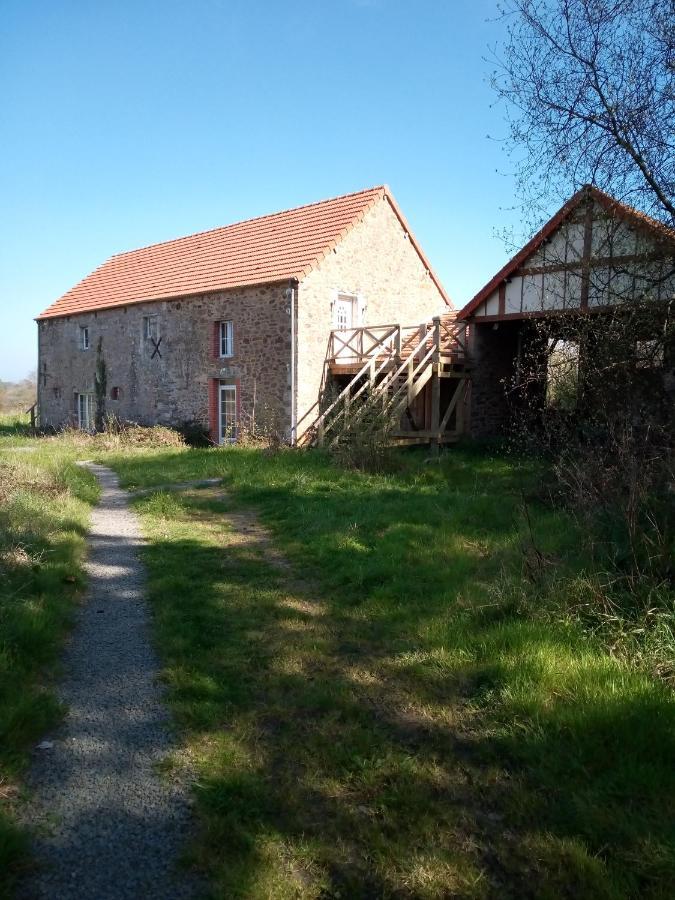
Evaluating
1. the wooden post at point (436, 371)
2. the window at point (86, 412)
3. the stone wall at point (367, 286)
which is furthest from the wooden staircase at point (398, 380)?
the window at point (86, 412)

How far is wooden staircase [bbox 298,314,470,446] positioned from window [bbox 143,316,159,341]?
273 inches

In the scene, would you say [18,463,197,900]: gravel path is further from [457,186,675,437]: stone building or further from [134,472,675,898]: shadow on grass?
[457,186,675,437]: stone building

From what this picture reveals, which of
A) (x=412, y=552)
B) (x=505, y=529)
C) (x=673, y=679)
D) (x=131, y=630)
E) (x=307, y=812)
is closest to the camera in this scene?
(x=307, y=812)

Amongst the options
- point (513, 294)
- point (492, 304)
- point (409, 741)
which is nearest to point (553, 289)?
point (513, 294)

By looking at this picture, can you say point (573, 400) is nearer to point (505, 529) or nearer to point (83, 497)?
point (505, 529)

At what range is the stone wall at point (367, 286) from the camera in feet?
55.4

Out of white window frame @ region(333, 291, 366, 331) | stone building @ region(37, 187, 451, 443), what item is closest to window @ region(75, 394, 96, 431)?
stone building @ region(37, 187, 451, 443)

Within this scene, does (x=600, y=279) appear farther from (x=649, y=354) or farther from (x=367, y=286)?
(x=367, y=286)

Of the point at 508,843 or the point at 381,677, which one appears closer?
the point at 508,843

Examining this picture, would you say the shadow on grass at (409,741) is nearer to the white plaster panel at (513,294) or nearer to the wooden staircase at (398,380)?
the wooden staircase at (398,380)

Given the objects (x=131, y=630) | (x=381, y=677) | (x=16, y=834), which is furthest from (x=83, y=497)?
(x=16, y=834)

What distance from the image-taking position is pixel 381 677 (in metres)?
4.22

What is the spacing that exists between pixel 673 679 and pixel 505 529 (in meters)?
3.61

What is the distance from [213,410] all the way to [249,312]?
329 cm
